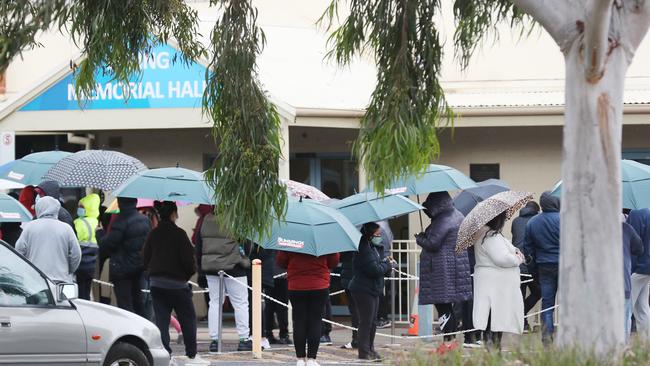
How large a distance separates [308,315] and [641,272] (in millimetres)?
3955

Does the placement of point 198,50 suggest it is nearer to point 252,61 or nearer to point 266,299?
point 252,61

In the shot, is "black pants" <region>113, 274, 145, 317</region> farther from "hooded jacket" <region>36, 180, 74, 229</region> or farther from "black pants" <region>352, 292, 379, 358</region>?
"black pants" <region>352, 292, 379, 358</region>

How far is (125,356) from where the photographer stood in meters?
11.3

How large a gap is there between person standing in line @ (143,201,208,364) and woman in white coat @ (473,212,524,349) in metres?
2.98

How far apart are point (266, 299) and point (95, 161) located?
276 cm

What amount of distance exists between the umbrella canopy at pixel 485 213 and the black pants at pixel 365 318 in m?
1.16

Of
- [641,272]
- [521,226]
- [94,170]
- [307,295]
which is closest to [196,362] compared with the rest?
[307,295]

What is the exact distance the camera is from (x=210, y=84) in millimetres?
9820

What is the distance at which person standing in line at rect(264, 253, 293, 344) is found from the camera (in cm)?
1670

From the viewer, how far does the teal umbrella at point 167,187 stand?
47.2 feet

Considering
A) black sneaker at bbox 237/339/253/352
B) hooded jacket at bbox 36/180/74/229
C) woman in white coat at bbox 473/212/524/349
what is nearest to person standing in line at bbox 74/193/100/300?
hooded jacket at bbox 36/180/74/229

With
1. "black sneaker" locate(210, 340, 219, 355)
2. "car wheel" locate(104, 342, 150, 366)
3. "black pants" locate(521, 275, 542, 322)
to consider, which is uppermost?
"black pants" locate(521, 275, 542, 322)

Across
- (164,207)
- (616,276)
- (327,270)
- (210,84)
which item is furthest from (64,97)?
(616,276)

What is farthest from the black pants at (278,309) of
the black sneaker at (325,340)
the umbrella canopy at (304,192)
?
the umbrella canopy at (304,192)
